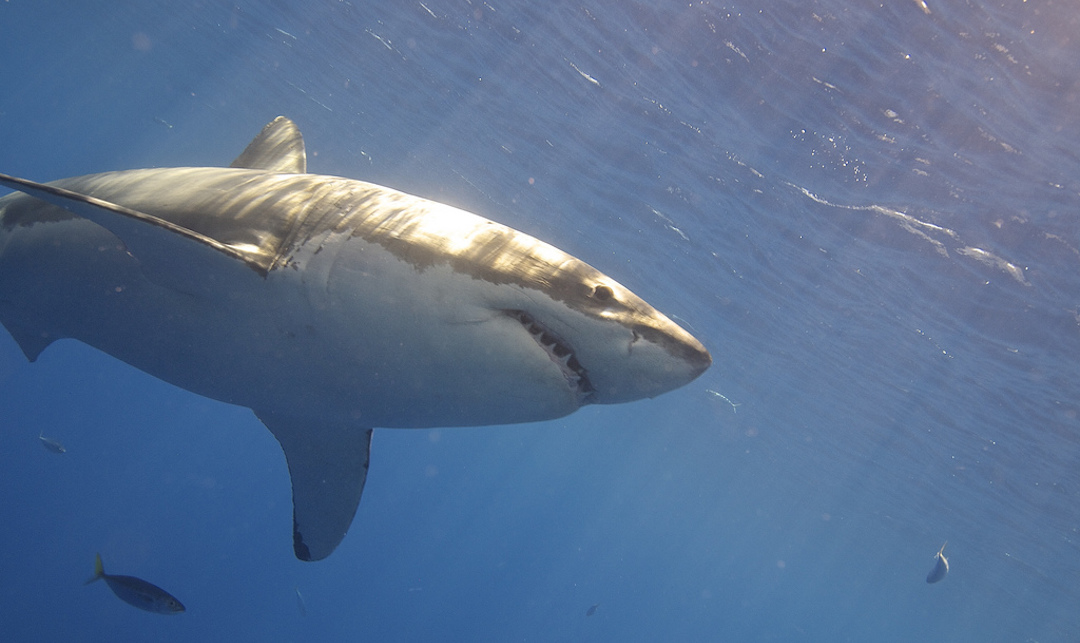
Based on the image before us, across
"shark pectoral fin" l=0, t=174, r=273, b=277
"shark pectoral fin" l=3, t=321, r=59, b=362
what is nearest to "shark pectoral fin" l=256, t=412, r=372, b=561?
"shark pectoral fin" l=0, t=174, r=273, b=277

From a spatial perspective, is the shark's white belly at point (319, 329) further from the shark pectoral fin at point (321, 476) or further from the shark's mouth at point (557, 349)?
the shark pectoral fin at point (321, 476)

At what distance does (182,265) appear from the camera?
110 inches

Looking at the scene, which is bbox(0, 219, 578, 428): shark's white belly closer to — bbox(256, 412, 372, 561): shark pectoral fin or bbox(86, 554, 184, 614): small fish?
bbox(256, 412, 372, 561): shark pectoral fin

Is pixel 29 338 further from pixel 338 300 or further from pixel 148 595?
pixel 338 300

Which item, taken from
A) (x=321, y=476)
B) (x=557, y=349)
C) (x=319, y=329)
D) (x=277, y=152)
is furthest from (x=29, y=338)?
(x=557, y=349)

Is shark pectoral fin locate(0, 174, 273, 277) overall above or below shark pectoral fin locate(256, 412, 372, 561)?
above

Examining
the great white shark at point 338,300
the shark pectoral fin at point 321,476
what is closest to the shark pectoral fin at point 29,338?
the great white shark at point 338,300

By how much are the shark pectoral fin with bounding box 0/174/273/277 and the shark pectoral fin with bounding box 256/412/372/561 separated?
1.70m

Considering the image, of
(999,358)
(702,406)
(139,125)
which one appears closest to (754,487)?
(702,406)

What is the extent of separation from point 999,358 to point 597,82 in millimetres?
12049

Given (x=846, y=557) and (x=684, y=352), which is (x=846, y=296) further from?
(x=846, y=557)

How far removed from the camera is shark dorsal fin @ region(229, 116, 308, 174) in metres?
4.77

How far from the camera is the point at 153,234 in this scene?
2.58m

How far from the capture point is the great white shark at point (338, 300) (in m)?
2.39
